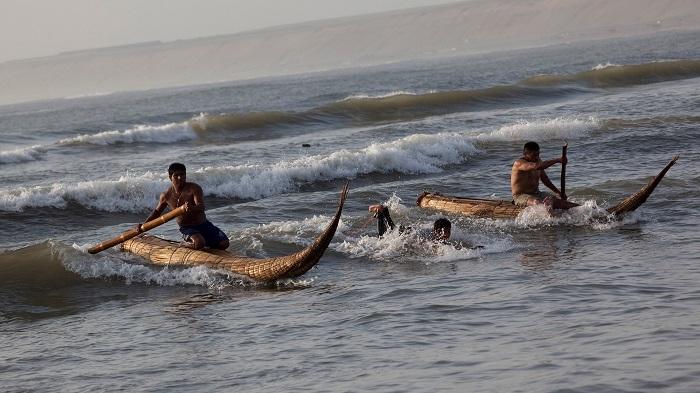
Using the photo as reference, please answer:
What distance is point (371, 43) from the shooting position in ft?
590

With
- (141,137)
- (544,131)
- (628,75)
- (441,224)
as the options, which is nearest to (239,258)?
(441,224)

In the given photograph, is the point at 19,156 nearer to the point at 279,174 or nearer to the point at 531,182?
the point at 279,174

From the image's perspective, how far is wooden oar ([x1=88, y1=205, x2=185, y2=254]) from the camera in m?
12.4

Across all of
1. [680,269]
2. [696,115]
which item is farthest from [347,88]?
[680,269]

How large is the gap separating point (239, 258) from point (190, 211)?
2.65ft

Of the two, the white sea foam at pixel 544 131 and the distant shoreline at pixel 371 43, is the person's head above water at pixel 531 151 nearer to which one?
the white sea foam at pixel 544 131

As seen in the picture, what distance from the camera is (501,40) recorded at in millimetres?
153375

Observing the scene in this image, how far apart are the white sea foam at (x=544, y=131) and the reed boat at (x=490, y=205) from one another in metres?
9.12

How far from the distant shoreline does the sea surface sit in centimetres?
11726

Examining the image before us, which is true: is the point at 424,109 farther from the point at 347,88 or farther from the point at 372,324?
the point at 372,324

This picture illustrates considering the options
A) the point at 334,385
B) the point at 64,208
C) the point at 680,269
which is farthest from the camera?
the point at 64,208

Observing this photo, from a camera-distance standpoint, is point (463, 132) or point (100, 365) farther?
point (463, 132)

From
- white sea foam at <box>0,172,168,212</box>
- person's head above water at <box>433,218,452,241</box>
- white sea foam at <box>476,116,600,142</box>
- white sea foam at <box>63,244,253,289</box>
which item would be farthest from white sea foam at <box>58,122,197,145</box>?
person's head above water at <box>433,218,452,241</box>

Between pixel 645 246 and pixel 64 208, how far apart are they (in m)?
11.7
